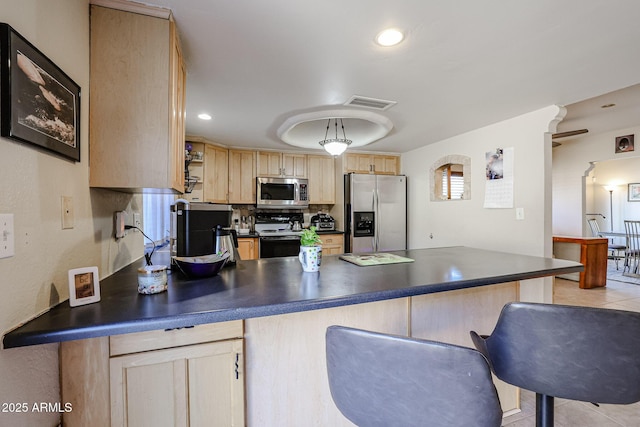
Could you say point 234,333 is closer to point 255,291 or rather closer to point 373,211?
point 255,291

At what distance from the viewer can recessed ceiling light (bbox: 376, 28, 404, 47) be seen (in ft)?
5.17

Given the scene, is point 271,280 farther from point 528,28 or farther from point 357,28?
point 528,28

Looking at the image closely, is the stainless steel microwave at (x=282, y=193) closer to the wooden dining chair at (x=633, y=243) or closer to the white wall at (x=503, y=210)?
the white wall at (x=503, y=210)

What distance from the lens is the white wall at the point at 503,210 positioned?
2.74 metres

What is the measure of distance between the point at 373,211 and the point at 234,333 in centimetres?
361

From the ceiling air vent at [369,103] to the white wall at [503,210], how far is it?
1470mm

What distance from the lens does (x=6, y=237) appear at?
74cm

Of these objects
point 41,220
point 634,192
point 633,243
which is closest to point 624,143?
point 633,243

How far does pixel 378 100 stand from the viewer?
2.54 metres

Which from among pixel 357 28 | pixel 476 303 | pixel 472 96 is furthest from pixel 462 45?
pixel 476 303

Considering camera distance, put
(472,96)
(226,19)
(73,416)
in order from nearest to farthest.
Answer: (73,416), (226,19), (472,96)

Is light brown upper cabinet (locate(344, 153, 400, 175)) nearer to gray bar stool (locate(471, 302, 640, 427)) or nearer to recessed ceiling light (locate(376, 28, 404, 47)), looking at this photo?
recessed ceiling light (locate(376, 28, 404, 47))

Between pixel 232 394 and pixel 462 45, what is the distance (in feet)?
7.21

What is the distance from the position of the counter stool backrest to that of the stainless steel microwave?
378cm
